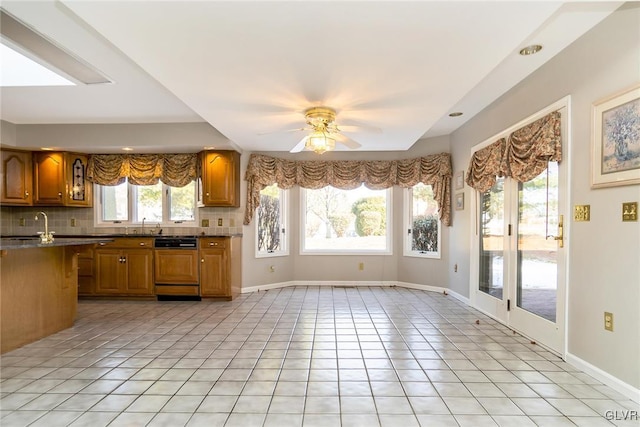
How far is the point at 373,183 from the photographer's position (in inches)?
226

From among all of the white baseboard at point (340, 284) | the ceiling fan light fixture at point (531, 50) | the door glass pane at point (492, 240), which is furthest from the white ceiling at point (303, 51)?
the white baseboard at point (340, 284)

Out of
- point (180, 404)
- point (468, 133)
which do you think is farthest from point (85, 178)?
point (468, 133)

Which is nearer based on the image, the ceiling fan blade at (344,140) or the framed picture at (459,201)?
the ceiling fan blade at (344,140)

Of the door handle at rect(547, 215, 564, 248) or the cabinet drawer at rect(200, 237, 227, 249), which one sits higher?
the door handle at rect(547, 215, 564, 248)

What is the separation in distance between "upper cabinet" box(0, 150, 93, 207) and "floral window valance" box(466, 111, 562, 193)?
600cm

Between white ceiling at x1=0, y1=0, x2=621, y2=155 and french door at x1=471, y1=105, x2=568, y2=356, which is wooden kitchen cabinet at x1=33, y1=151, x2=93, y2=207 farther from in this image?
french door at x1=471, y1=105, x2=568, y2=356

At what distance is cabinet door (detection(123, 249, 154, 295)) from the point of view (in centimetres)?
489

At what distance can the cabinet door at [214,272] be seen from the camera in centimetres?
485

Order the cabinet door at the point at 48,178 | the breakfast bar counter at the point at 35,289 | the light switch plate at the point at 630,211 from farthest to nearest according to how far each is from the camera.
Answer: the cabinet door at the point at 48,178 → the breakfast bar counter at the point at 35,289 → the light switch plate at the point at 630,211

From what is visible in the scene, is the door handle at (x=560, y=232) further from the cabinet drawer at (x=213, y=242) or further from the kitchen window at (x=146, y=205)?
the kitchen window at (x=146, y=205)

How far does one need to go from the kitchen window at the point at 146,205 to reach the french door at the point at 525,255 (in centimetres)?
441

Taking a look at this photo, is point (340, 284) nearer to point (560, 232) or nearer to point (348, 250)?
point (348, 250)

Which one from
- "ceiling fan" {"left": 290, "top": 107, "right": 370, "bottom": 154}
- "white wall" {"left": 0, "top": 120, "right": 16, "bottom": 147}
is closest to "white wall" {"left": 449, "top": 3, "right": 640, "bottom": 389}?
"ceiling fan" {"left": 290, "top": 107, "right": 370, "bottom": 154}

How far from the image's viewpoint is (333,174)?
575 cm
